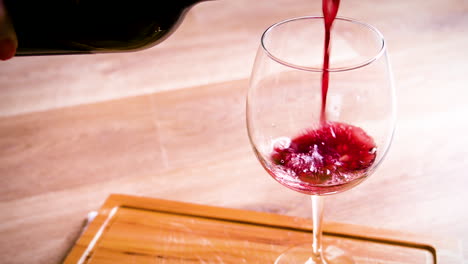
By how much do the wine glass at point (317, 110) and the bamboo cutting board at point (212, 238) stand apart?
79 millimetres

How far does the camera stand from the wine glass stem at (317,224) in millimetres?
564

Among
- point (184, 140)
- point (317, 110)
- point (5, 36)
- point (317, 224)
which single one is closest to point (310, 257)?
point (317, 224)

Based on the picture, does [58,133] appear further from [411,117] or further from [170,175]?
[411,117]

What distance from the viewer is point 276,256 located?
24.4 inches

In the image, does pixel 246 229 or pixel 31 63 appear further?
pixel 31 63

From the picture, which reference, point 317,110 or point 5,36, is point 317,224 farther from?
point 5,36

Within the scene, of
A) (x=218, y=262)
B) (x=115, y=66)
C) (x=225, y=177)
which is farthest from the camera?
(x=115, y=66)

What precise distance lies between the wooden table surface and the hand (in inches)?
11.6

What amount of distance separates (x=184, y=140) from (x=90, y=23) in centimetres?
33

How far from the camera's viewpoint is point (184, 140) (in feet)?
2.63

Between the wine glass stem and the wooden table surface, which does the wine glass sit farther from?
the wooden table surface

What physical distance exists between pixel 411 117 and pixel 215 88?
0.34 metres

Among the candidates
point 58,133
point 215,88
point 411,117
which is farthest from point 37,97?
point 411,117

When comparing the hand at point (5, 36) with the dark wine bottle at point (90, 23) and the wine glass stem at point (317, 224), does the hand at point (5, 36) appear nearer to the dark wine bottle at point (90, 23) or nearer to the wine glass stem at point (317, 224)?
the dark wine bottle at point (90, 23)
